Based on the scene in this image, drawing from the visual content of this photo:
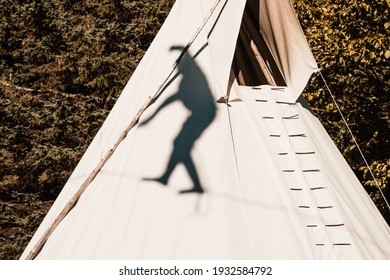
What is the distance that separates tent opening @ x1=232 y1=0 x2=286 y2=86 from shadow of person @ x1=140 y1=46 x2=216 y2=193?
0.66 metres

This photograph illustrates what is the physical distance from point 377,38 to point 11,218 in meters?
8.91

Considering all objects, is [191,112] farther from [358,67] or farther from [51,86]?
[51,86]

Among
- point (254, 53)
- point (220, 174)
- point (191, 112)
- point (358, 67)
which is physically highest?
point (254, 53)

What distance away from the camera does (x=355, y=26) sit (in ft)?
29.0

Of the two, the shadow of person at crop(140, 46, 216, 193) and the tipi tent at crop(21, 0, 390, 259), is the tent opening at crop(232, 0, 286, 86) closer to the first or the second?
the tipi tent at crop(21, 0, 390, 259)

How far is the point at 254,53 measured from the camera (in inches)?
204

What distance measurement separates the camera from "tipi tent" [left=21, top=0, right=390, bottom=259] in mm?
3902

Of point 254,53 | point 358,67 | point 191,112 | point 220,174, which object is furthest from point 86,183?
point 358,67

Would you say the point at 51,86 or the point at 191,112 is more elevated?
the point at 191,112

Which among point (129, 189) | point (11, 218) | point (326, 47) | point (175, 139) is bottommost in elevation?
point (11, 218)

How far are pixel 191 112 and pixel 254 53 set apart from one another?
102 centimetres

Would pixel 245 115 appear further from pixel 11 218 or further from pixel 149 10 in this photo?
pixel 149 10
